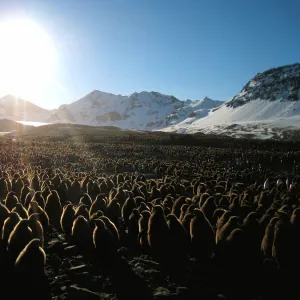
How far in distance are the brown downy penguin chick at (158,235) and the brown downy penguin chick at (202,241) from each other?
2.51 ft

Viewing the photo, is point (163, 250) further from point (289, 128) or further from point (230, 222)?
point (289, 128)

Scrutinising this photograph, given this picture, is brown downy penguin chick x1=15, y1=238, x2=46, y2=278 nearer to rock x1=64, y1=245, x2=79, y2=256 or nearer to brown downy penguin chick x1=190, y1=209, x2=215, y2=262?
rock x1=64, y1=245, x2=79, y2=256

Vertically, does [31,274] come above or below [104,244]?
below

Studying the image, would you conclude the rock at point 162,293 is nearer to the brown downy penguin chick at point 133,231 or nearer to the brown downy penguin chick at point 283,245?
the brown downy penguin chick at point 133,231

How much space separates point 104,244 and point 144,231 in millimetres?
1452

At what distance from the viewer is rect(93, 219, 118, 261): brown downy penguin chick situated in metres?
7.82

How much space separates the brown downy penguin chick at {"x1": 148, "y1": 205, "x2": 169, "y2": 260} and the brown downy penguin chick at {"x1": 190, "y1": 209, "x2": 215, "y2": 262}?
2.51 feet

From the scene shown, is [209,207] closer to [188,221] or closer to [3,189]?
[188,221]

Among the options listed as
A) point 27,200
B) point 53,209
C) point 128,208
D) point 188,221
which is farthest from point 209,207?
point 27,200

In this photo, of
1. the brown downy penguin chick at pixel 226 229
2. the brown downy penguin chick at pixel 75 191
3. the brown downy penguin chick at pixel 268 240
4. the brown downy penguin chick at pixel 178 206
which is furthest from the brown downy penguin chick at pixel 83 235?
the brown downy penguin chick at pixel 75 191

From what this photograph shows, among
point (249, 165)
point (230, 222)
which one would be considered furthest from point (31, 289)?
point (249, 165)

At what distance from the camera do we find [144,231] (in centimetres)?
891

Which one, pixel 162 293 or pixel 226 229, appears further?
pixel 226 229

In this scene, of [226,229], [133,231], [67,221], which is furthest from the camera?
[67,221]
